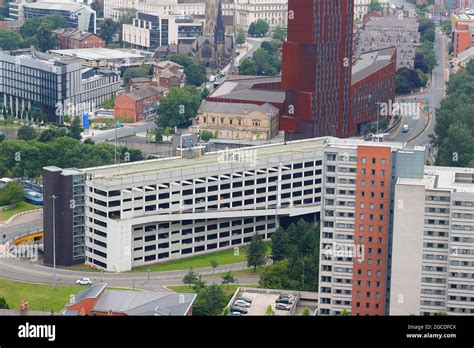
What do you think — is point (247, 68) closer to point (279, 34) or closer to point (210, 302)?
point (279, 34)


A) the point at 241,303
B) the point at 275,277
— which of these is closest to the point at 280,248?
the point at 275,277

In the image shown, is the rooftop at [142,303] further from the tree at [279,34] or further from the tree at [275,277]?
the tree at [279,34]

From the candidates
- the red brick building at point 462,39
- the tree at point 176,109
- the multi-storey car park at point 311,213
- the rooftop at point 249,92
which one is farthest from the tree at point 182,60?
the multi-storey car park at point 311,213

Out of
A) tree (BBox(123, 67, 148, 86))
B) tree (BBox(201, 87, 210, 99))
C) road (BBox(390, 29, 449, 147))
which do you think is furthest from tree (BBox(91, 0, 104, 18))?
tree (BBox(201, 87, 210, 99))

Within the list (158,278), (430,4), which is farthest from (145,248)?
(430,4)

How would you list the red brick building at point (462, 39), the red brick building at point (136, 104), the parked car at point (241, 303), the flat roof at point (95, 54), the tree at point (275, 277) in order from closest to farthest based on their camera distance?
1. the parked car at point (241, 303)
2. the tree at point (275, 277)
3. the red brick building at point (136, 104)
4. the flat roof at point (95, 54)
5. the red brick building at point (462, 39)
